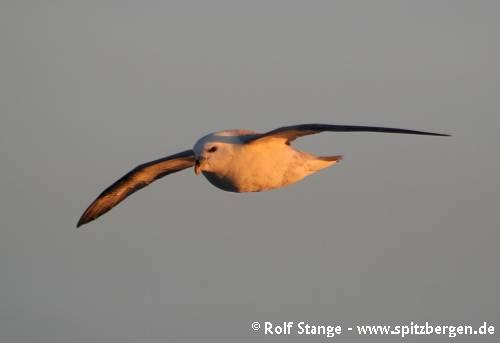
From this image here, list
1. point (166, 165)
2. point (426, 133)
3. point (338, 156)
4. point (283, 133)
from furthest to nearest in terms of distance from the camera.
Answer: point (166, 165) → point (338, 156) → point (283, 133) → point (426, 133)

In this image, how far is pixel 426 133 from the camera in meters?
18.7

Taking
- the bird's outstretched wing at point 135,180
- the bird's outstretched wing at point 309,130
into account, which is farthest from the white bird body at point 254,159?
the bird's outstretched wing at point 135,180

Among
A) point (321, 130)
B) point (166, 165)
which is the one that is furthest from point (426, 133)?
point (166, 165)

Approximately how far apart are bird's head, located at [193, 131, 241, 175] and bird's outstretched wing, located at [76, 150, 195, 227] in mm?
2357

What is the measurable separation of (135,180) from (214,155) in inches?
172

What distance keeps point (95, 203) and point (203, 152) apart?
509cm

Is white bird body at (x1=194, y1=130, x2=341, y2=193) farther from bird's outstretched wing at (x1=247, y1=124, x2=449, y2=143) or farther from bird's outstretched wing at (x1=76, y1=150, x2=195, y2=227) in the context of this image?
bird's outstretched wing at (x1=76, y1=150, x2=195, y2=227)

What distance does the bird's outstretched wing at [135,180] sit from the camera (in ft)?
76.9

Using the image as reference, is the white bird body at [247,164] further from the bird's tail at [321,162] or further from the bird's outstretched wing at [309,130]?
the bird's tail at [321,162]

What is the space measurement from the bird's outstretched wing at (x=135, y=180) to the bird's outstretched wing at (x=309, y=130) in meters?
2.63

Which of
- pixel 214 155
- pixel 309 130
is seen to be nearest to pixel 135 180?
pixel 214 155

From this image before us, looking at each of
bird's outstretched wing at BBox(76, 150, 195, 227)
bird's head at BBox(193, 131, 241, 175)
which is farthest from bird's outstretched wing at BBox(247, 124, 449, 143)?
bird's outstretched wing at BBox(76, 150, 195, 227)

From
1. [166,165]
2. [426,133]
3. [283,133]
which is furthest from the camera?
[166,165]

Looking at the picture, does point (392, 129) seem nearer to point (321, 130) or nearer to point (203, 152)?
point (321, 130)
